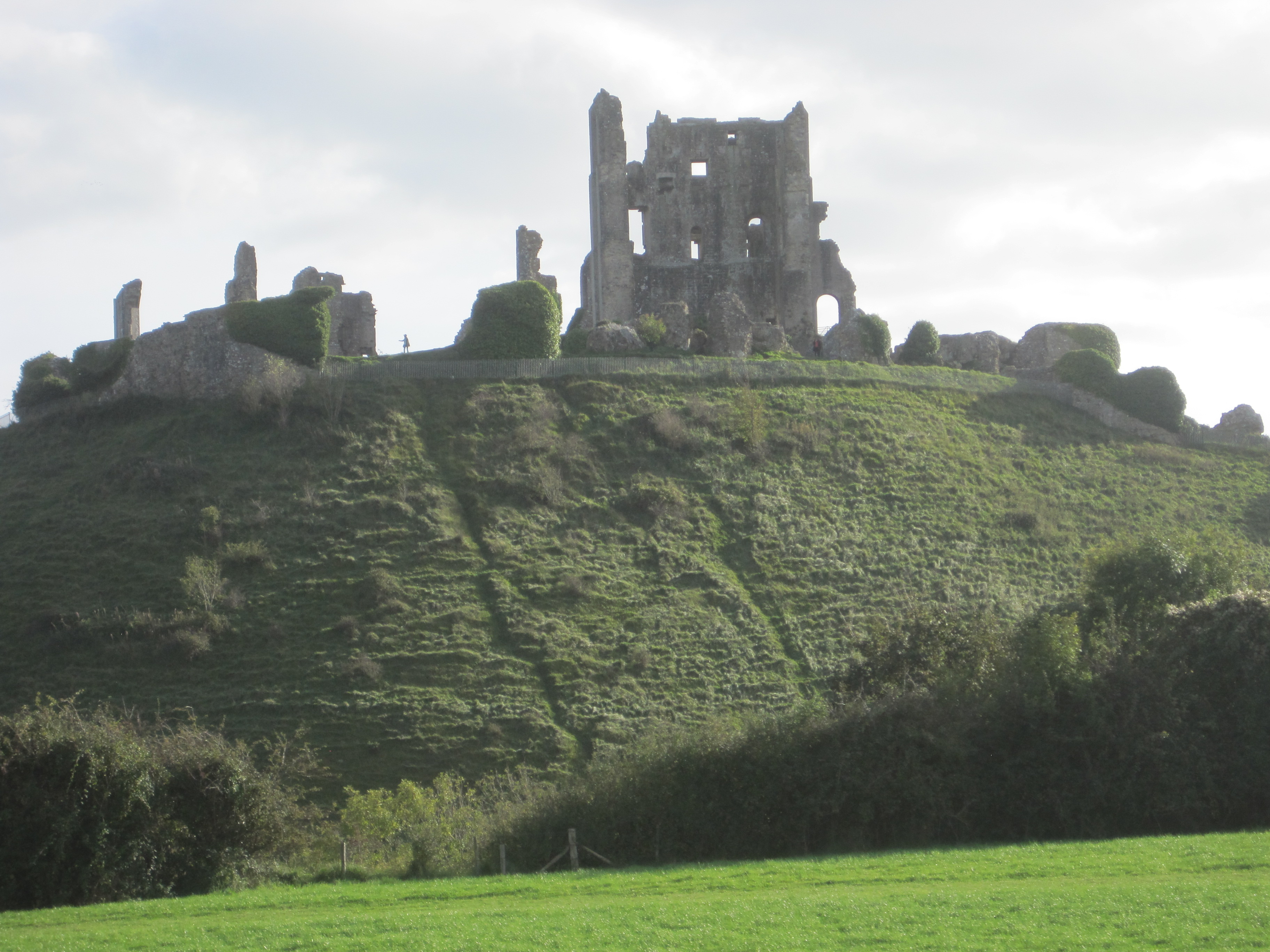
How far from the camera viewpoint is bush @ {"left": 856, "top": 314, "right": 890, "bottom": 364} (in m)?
53.9

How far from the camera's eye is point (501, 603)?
34.9 m

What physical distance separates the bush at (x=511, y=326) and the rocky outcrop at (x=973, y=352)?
1672cm

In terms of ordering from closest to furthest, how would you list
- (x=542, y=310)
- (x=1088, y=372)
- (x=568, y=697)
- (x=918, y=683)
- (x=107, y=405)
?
1. (x=918, y=683)
2. (x=568, y=697)
3. (x=107, y=405)
4. (x=542, y=310)
5. (x=1088, y=372)

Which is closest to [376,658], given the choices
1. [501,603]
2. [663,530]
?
[501,603]

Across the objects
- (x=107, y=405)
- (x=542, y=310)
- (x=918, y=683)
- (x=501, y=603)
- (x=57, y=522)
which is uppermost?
(x=542, y=310)

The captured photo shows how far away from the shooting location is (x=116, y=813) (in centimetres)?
2059

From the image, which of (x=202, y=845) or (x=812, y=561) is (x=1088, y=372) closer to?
(x=812, y=561)

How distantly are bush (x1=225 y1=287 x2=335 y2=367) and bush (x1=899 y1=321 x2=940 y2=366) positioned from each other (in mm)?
22149

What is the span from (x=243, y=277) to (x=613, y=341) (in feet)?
47.0

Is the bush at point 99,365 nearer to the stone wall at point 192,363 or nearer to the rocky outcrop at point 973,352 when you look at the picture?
the stone wall at point 192,363

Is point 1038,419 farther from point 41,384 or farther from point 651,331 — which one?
point 41,384

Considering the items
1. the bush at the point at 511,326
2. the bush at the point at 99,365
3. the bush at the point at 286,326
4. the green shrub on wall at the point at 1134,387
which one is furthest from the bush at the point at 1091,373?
the bush at the point at 99,365

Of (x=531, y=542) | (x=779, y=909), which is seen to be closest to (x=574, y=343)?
(x=531, y=542)

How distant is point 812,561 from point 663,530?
4151 mm
